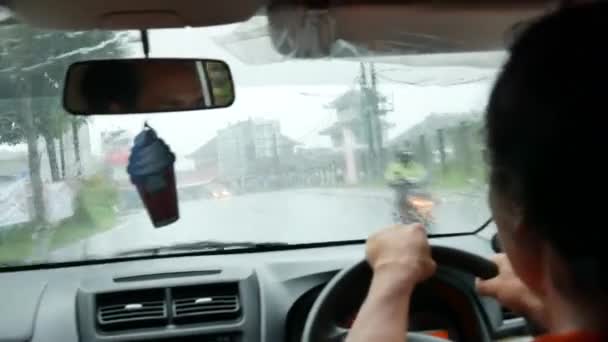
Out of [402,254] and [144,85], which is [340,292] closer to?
[402,254]

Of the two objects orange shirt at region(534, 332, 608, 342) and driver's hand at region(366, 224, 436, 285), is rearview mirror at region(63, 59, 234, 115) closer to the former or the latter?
driver's hand at region(366, 224, 436, 285)

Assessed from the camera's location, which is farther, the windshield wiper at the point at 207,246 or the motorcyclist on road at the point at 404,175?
the motorcyclist on road at the point at 404,175

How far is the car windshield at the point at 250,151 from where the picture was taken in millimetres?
4449

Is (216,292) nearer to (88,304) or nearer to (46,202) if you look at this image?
(88,304)

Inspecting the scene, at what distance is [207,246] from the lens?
445 cm

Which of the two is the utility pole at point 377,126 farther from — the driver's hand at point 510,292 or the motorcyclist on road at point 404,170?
the driver's hand at point 510,292

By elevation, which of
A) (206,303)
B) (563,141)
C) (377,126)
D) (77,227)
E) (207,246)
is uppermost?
(563,141)

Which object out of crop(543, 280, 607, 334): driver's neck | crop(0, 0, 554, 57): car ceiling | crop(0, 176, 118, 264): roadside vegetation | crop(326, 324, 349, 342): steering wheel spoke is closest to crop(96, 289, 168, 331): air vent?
crop(0, 176, 118, 264): roadside vegetation

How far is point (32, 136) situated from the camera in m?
4.52

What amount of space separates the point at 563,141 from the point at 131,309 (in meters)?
2.88

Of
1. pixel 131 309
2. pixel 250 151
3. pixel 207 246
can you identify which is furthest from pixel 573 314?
pixel 250 151

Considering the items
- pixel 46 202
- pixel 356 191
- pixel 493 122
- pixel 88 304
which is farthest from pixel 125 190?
pixel 493 122

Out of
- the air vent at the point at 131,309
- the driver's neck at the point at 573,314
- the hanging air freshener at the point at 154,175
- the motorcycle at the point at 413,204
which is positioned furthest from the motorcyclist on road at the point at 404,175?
the driver's neck at the point at 573,314

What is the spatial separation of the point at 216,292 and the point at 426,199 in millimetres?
1273
